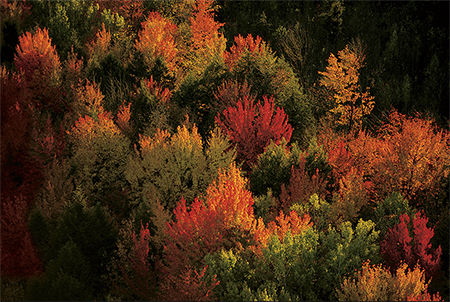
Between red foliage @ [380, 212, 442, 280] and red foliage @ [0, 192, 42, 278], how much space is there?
3111 centimetres

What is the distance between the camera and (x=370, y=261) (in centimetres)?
3544

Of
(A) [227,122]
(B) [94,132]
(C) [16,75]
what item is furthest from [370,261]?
(C) [16,75]

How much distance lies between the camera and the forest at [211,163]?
1416 inches

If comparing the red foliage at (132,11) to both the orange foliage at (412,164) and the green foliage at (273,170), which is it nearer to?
the green foliage at (273,170)

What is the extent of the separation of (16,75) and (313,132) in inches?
1523

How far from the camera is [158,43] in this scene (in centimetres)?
6712

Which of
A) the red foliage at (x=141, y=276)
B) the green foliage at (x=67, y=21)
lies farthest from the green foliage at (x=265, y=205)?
the green foliage at (x=67, y=21)

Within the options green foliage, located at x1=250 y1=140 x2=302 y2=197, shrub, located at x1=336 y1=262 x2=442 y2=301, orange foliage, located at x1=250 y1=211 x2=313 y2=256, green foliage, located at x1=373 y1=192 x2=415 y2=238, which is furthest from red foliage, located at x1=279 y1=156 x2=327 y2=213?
shrub, located at x1=336 y1=262 x2=442 y2=301

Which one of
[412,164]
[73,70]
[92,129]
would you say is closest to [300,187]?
[412,164]

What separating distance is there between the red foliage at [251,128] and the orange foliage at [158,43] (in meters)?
16.7

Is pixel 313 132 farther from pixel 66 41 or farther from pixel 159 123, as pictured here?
pixel 66 41

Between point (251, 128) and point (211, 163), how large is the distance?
6983mm

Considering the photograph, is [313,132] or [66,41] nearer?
[313,132]

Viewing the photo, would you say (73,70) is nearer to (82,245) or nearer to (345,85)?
(82,245)
